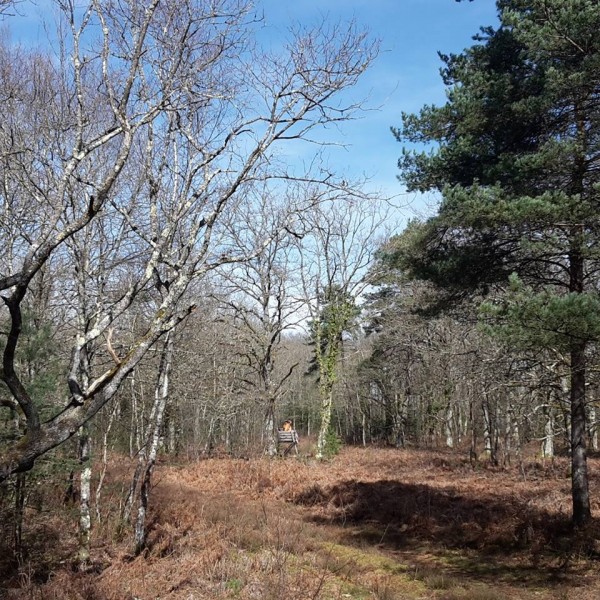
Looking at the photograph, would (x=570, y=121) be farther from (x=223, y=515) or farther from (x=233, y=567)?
(x=223, y=515)

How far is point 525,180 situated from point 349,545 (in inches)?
286

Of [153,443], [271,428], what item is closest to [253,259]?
[153,443]

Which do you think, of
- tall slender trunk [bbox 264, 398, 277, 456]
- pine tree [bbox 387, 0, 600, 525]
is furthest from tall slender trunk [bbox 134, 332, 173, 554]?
tall slender trunk [bbox 264, 398, 277, 456]

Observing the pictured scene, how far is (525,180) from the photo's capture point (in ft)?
27.4

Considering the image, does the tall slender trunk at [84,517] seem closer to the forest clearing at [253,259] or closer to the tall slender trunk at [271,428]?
the forest clearing at [253,259]

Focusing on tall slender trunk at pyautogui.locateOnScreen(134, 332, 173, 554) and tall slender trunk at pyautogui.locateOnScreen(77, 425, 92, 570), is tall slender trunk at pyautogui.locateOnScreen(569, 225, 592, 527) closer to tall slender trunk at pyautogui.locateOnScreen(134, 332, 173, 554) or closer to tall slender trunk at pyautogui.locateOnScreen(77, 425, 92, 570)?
tall slender trunk at pyautogui.locateOnScreen(134, 332, 173, 554)

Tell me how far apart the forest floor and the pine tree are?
1547 millimetres

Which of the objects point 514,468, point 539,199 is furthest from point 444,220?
point 514,468

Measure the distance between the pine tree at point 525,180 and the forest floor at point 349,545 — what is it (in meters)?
1.55

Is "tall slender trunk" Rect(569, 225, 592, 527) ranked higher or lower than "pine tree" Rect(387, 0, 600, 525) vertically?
lower

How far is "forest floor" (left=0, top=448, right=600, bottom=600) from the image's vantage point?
20.6 ft

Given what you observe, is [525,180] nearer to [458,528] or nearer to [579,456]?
[579,456]

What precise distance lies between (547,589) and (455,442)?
2437cm

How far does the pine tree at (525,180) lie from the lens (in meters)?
6.95
